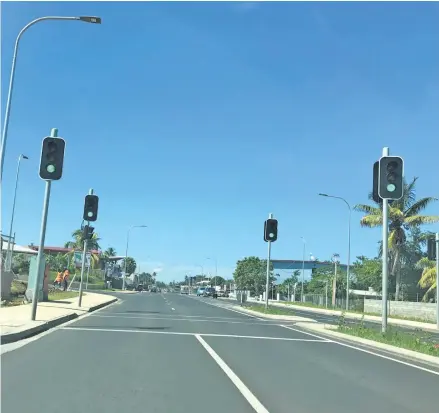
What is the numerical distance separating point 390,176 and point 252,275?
96.0m

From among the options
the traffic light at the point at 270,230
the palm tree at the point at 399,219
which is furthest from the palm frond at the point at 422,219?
the traffic light at the point at 270,230

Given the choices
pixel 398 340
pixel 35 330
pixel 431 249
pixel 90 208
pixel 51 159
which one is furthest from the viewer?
pixel 431 249

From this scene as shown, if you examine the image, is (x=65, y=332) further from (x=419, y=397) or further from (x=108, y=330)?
(x=419, y=397)

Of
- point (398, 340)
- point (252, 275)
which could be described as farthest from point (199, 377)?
point (252, 275)

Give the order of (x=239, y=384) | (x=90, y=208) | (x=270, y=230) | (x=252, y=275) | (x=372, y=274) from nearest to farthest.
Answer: (x=239, y=384), (x=90, y=208), (x=270, y=230), (x=372, y=274), (x=252, y=275)

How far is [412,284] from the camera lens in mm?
60500

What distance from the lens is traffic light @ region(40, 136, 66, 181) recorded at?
17094mm

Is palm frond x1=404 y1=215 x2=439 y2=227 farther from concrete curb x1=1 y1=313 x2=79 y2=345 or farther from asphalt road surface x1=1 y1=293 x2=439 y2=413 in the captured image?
concrete curb x1=1 y1=313 x2=79 y2=345

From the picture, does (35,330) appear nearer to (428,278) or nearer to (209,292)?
(428,278)

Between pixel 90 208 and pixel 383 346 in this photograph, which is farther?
pixel 90 208

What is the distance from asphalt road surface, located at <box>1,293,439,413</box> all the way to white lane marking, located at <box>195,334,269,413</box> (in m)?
0.02

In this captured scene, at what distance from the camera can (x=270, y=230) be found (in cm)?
2994

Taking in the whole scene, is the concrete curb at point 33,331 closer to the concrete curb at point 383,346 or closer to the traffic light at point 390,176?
the concrete curb at point 383,346

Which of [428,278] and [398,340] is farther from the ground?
[428,278]
